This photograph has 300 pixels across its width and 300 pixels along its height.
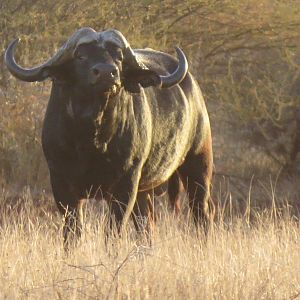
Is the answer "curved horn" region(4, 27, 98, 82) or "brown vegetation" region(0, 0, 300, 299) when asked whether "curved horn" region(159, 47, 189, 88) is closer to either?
"curved horn" region(4, 27, 98, 82)

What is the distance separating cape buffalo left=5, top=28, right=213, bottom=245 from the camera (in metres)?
8.14

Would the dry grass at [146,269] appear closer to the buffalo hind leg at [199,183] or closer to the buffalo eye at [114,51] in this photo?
the buffalo eye at [114,51]

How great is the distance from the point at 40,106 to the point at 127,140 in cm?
726

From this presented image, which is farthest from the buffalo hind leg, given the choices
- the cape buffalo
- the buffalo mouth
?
the buffalo mouth

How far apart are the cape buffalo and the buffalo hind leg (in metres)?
0.93

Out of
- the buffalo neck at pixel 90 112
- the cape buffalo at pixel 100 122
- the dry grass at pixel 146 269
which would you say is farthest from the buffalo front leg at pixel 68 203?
the buffalo neck at pixel 90 112

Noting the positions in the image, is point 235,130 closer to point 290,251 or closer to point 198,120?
point 198,120

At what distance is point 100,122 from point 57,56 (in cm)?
55

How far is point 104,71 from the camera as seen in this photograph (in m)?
7.81

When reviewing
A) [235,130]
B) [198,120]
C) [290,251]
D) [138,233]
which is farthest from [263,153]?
[290,251]

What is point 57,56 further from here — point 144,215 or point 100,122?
point 144,215

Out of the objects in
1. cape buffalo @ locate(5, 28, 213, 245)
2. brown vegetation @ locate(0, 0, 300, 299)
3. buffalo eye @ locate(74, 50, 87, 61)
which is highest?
buffalo eye @ locate(74, 50, 87, 61)

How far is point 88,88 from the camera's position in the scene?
810 centimetres

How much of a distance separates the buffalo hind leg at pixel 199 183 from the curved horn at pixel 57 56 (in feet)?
7.73
